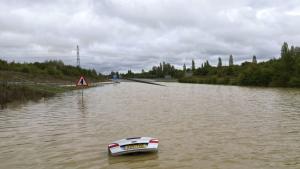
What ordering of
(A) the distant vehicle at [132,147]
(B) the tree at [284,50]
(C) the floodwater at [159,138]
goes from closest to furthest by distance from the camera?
(C) the floodwater at [159,138], (A) the distant vehicle at [132,147], (B) the tree at [284,50]

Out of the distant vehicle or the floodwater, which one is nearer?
the floodwater

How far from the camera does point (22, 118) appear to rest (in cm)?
2275

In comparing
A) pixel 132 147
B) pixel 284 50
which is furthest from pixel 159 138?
pixel 284 50

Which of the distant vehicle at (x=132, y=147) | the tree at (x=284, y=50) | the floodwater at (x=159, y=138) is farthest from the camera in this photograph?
the tree at (x=284, y=50)

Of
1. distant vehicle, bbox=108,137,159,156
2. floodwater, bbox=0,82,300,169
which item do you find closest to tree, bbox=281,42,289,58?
floodwater, bbox=0,82,300,169

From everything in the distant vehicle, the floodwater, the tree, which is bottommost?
the floodwater

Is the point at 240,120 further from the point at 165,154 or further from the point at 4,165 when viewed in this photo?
the point at 4,165

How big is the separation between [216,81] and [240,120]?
4225 inches

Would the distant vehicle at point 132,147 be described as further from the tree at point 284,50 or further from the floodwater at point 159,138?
the tree at point 284,50

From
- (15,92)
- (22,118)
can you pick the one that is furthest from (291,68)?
(22,118)

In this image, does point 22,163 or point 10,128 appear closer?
point 22,163

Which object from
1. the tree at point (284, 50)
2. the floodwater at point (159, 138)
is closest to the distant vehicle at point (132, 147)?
the floodwater at point (159, 138)

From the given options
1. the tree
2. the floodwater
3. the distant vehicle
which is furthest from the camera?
the tree

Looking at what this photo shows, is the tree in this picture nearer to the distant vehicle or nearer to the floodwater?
the floodwater
